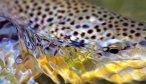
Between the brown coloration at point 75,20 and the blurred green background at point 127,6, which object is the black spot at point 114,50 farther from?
the blurred green background at point 127,6

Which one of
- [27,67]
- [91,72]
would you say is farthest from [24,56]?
[91,72]

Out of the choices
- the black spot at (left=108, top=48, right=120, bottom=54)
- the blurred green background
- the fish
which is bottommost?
the black spot at (left=108, top=48, right=120, bottom=54)

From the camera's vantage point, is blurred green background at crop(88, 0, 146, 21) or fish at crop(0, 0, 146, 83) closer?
fish at crop(0, 0, 146, 83)

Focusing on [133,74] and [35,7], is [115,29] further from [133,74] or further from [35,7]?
[35,7]

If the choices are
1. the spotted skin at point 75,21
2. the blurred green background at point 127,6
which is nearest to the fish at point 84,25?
the spotted skin at point 75,21

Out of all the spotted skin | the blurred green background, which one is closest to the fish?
the spotted skin

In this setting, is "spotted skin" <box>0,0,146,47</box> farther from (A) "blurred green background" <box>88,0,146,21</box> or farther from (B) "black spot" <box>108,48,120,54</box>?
(A) "blurred green background" <box>88,0,146,21</box>
